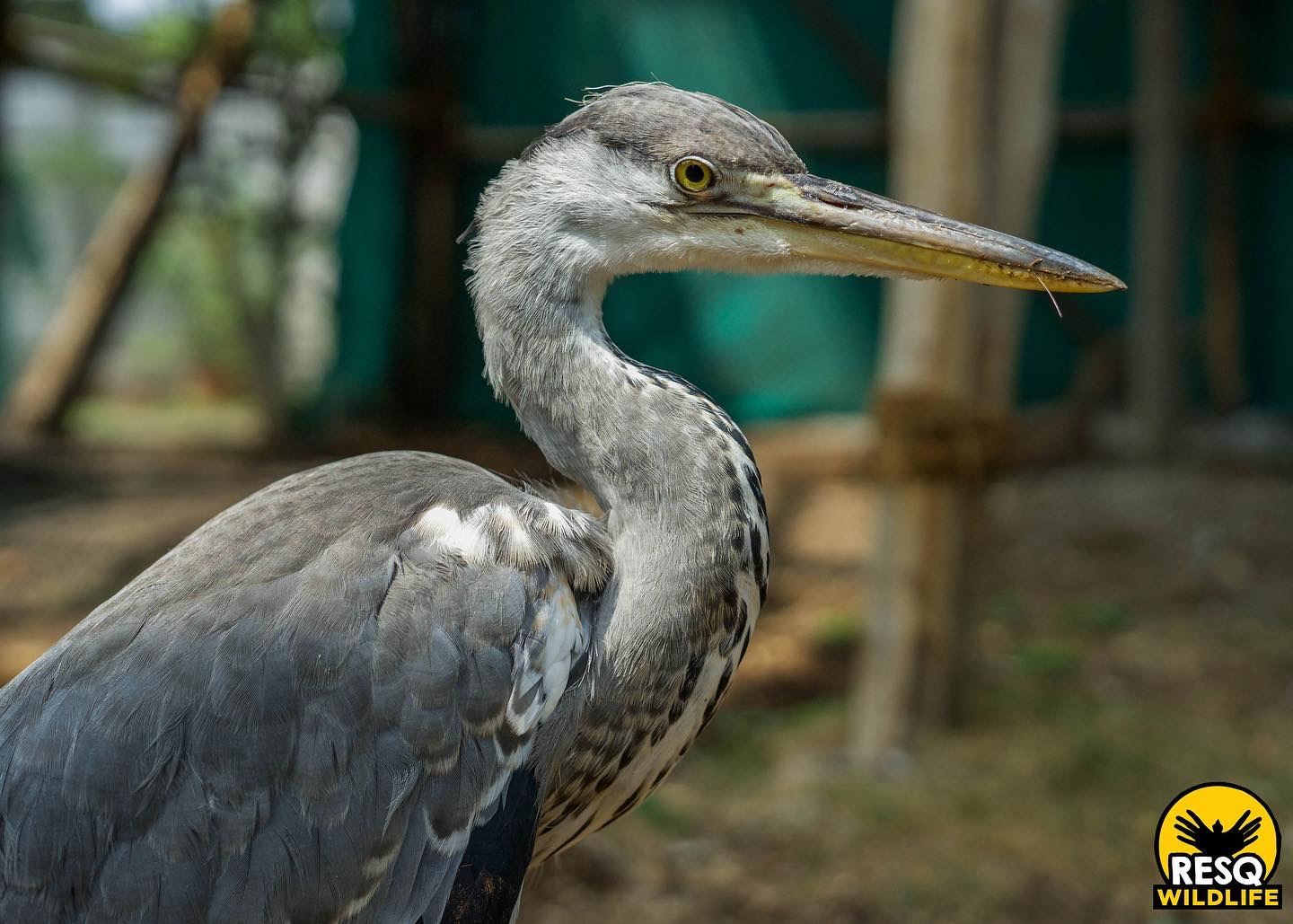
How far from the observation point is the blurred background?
410 centimetres

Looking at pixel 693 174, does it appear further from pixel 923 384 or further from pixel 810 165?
pixel 810 165

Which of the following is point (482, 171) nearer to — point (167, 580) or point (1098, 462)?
point (1098, 462)

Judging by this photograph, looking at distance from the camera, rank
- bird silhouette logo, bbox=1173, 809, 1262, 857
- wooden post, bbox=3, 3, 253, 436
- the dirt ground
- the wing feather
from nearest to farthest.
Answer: the wing feather → bird silhouette logo, bbox=1173, 809, 1262, 857 → the dirt ground → wooden post, bbox=3, 3, 253, 436

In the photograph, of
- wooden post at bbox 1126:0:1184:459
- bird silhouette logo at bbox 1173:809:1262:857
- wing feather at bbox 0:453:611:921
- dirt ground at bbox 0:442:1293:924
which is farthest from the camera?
wooden post at bbox 1126:0:1184:459

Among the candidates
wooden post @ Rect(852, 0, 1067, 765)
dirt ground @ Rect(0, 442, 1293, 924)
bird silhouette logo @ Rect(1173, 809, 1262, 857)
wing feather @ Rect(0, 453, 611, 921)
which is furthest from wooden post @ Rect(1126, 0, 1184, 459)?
wing feather @ Rect(0, 453, 611, 921)

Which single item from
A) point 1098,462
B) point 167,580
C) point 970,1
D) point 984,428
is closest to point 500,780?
point 167,580

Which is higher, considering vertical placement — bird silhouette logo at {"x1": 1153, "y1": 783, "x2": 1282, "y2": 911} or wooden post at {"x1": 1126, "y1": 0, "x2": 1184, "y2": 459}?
wooden post at {"x1": 1126, "y1": 0, "x2": 1184, "y2": 459}

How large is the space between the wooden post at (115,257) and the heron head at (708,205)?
6007 mm

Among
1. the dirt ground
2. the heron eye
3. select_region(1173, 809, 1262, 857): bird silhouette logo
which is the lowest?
the dirt ground

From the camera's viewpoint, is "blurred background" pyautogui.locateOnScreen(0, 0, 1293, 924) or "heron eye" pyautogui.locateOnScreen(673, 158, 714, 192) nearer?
"heron eye" pyautogui.locateOnScreen(673, 158, 714, 192)

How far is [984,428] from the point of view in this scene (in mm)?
4141

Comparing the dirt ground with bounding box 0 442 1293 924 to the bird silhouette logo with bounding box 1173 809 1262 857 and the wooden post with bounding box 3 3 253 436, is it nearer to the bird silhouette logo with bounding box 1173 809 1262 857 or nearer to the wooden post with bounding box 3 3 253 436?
the bird silhouette logo with bounding box 1173 809 1262 857

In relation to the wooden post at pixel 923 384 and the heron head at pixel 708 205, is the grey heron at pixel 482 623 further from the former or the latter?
the wooden post at pixel 923 384

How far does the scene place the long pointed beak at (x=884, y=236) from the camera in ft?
6.95
